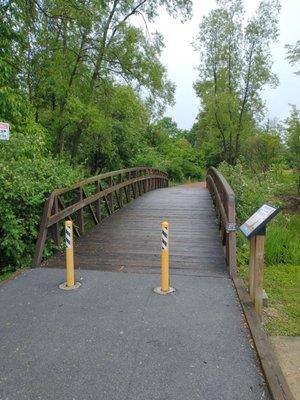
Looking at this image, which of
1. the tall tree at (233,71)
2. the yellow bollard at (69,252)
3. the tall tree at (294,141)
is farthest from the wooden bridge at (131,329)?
the tall tree at (233,71)

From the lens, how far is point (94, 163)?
20.8m

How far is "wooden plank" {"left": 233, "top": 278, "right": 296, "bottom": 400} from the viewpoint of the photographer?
2.89 meters

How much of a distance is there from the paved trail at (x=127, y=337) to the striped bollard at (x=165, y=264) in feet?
0.47

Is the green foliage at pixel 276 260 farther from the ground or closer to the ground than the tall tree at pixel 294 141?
closer to the ground

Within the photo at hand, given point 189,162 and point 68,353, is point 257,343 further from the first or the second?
point 189,162

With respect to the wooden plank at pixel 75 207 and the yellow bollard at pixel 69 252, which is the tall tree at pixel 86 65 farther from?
the yellow bollard at pixel 69 252

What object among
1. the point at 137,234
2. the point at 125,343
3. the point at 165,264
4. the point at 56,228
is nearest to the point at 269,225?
the point at 137,234

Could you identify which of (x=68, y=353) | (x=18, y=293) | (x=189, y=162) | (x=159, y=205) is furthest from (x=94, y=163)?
(x=189, y=162)

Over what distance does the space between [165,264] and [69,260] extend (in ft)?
4.16

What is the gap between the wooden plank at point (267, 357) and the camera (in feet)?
9.50

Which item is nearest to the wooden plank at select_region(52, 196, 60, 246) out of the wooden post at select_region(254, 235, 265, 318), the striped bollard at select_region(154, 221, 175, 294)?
the striped bollard at select_region(154, 221, 175, 294)

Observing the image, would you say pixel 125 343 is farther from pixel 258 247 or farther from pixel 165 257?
pixel 258 247

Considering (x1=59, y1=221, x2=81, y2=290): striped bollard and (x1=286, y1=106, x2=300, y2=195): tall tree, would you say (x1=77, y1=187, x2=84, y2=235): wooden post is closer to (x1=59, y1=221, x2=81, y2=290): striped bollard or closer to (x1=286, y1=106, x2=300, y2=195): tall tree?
(x1=59, y1=221, x2=81, y2=290): striped bollard

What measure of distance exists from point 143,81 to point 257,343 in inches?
511
